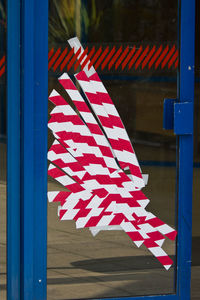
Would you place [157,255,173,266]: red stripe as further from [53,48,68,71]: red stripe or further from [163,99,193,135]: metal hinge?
[53,48,68,71]: red stripe

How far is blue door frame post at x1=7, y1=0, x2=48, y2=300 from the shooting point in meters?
3.96

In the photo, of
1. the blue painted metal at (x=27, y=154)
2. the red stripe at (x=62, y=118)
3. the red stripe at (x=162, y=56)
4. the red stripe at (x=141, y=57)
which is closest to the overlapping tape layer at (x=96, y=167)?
the red stripe at (x=62, y=118)

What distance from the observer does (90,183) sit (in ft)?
13.5

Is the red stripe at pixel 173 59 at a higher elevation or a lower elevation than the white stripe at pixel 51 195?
higher

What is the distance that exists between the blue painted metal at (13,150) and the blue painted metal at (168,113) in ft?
2.65

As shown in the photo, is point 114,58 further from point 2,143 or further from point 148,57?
point 2,143

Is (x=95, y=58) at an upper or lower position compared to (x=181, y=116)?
upper

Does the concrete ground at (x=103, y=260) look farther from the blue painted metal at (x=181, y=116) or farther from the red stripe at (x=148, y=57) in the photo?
the red stripe at (x=148, y=57)

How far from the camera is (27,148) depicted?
3.99 meters

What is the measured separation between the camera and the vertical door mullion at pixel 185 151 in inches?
164

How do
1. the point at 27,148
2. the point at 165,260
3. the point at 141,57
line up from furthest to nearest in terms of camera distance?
the point at 165,260 < the point at 141,57 < the point at 27,148

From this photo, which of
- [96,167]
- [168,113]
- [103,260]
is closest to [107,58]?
[168,113]

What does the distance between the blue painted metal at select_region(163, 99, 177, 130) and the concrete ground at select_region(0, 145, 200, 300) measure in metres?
0.26

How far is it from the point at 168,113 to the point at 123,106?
25cm
